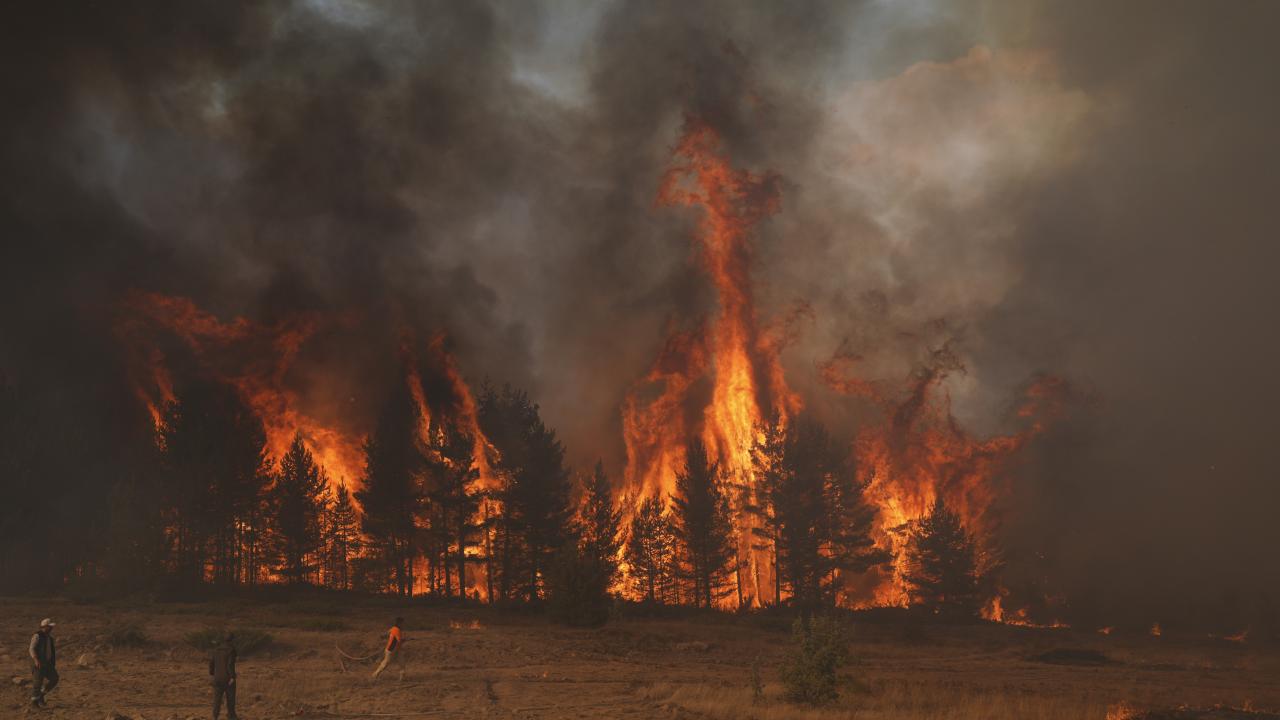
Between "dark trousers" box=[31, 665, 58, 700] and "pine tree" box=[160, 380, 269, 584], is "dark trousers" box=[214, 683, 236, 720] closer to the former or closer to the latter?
"dark trousers" box=[31, 665, 58, 700]

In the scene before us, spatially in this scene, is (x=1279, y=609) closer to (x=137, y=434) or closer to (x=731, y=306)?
(x=731, y=306)

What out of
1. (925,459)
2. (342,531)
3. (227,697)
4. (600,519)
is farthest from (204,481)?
(925,459)

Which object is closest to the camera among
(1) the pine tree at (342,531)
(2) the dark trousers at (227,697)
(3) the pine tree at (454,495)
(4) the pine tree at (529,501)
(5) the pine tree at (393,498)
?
(2) the dark trousers at (227,697)

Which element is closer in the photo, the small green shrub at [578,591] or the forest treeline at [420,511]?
the small green shrub at [578,591]

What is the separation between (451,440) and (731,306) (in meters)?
39.2

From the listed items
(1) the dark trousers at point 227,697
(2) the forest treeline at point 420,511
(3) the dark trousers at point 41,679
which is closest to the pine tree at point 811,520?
(2) the forest treeline at point 420,511

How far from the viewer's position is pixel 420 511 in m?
66.5

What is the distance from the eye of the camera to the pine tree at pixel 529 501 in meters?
62.2

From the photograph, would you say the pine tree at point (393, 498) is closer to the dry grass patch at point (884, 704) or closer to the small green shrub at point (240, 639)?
the small green shrub at point (240, 639)

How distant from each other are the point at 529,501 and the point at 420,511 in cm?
999

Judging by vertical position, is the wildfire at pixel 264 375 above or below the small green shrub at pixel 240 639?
above

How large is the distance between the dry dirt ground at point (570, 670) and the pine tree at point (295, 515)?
1014 cm

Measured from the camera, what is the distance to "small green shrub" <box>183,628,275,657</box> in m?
35.2

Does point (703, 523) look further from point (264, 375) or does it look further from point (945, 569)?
point (264, 375)
